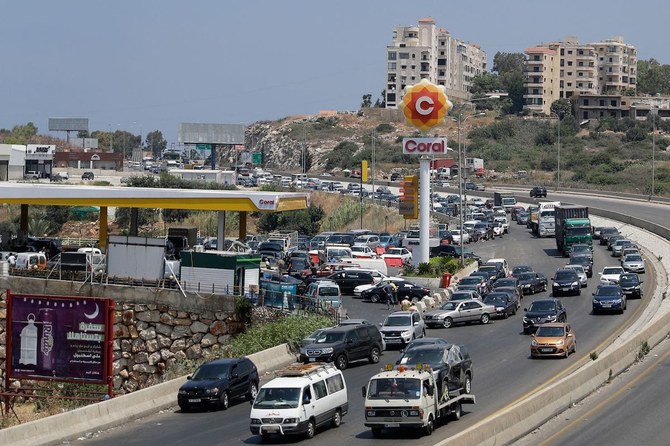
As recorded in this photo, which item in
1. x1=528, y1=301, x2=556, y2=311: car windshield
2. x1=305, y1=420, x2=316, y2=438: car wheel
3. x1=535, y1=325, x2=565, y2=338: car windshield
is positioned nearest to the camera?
x1=305, y1=420, x2=316, y2=438: car wheel

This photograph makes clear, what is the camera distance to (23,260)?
49688 mm

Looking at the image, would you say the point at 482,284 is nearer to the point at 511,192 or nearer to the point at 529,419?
the point at 529,419

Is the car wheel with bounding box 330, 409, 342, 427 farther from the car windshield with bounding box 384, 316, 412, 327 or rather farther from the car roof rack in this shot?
the car windshield with bounding box 384, 316, 412, 327

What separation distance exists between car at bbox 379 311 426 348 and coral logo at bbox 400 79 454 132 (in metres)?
27.2

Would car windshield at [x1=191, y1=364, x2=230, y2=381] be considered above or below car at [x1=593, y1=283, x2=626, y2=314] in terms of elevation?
below

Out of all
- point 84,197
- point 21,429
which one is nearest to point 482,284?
point 84,197

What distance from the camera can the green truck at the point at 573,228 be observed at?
7784cm

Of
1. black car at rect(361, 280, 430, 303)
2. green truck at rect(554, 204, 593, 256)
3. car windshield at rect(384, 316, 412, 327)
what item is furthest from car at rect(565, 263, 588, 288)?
car windshield at rect(384, 316, 412, 327)

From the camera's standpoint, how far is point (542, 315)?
46875mm

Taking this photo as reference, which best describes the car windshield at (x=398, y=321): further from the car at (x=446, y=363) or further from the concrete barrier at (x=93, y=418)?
the car at (x=446, y=363)

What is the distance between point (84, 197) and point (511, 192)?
9473 cm

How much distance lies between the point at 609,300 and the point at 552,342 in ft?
39.7

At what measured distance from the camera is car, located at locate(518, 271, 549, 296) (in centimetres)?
6097

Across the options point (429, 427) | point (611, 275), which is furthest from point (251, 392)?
point (611, 275)
